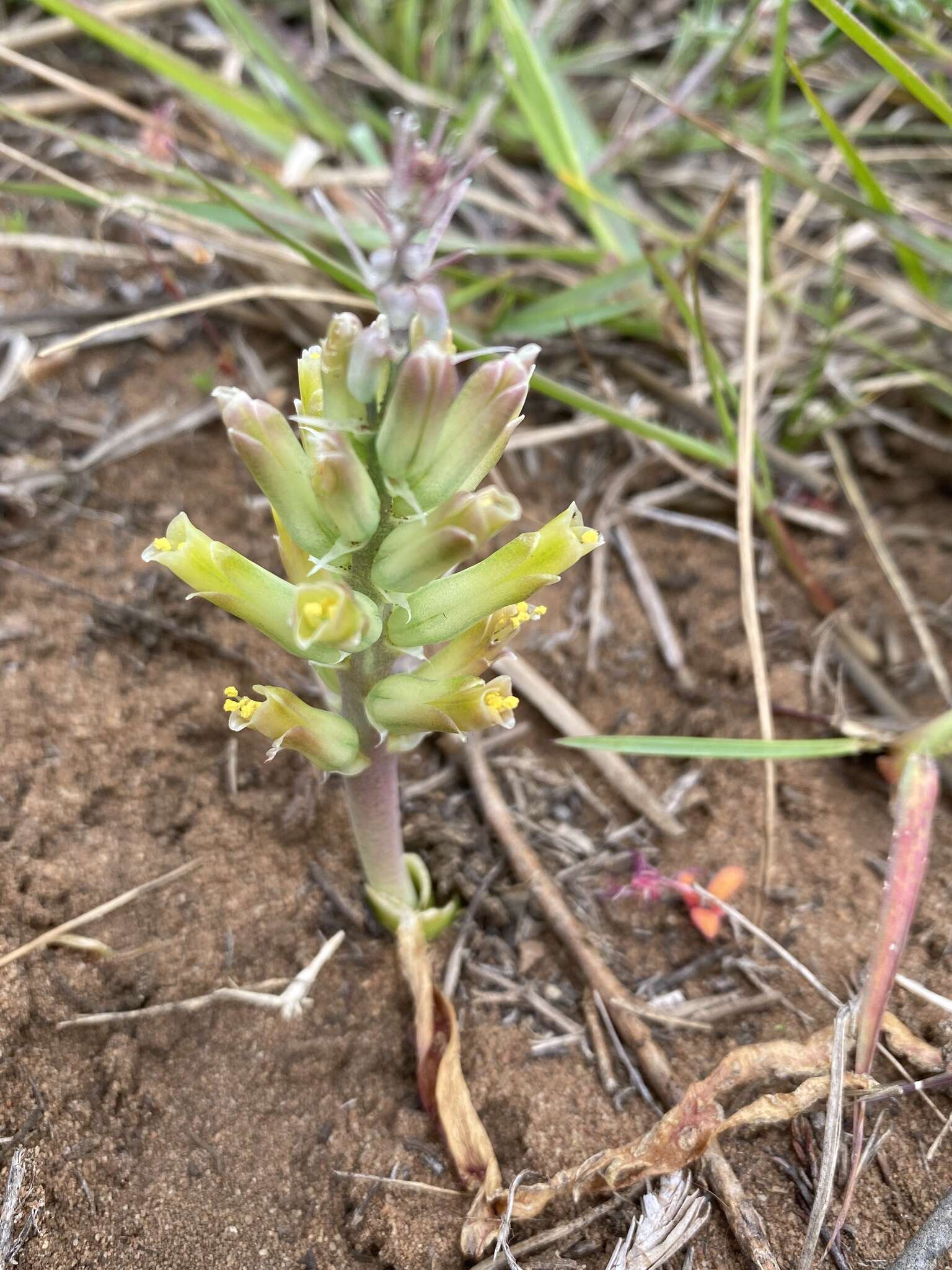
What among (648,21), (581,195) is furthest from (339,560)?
(648,21)

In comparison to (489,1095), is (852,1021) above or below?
above

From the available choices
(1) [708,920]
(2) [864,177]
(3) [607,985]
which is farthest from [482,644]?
(2) [864,177]

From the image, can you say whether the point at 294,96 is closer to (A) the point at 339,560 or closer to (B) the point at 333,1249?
(A) the point at 339,560

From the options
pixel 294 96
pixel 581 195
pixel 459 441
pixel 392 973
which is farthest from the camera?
pixel 294 96

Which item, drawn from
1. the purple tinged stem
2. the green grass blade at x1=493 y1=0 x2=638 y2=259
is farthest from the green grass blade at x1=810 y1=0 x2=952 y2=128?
the purple tinged stem

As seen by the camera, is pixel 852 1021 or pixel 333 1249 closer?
pixel 333 1249

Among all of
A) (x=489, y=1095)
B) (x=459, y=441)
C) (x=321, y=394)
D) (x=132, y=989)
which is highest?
(x=459, y=441)

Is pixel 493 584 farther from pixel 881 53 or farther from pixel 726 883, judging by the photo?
pixel 881 53
